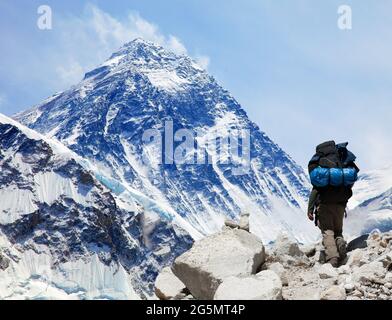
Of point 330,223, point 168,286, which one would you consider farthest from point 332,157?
point 168,286

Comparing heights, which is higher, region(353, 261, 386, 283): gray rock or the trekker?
the trekker

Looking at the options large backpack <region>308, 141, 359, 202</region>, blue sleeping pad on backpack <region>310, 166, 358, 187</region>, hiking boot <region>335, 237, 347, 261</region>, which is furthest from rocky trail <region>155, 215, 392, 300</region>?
blue sleeping pad on backpack <region>310, 166, 358, 187</region>

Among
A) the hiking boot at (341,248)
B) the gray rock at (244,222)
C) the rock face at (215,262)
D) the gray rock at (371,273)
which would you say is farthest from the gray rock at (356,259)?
the gray rock at (244,222)

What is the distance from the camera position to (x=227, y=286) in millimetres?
9516

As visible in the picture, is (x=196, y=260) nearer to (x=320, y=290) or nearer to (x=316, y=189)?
(x=320, y=290)

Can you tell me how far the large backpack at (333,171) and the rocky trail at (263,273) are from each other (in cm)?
127

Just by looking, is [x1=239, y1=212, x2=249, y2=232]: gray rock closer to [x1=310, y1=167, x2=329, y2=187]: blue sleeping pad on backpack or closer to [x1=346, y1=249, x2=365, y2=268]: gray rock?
[x1=310, y1=167, x2=329, y2=187]: blue sleeping pad on backpack

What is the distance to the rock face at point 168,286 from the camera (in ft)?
38.9

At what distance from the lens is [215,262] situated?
11109 mm

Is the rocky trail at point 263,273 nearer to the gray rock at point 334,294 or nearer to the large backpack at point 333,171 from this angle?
the gray rock at point 334,294

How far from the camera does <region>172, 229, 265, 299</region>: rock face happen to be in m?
10.9
